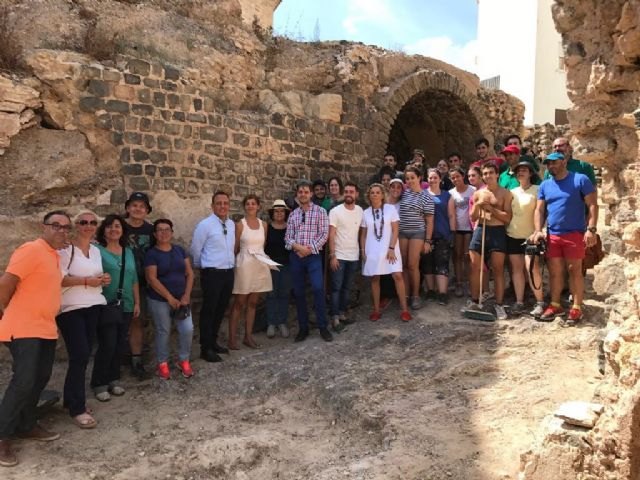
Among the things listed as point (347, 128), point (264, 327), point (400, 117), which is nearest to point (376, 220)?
point (264, 327)

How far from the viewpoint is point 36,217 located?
5.49m

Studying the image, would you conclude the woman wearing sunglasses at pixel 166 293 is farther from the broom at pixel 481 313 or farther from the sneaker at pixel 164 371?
the broom at pixel 481 313

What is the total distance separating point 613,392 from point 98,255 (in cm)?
391

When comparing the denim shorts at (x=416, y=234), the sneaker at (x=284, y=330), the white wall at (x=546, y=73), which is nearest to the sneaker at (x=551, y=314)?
the denim shorts at (x=416, y=234)

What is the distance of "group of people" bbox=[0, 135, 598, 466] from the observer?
159 inches

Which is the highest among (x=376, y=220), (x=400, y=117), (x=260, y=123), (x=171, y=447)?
(x=400, y=117)

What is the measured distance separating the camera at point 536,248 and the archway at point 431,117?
3585mm

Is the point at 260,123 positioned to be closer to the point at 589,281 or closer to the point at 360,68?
the point at 360,68

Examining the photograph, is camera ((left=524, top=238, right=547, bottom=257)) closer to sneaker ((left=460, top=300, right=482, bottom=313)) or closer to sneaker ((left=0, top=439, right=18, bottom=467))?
sneaker ((left=460, top=300, right=482, bottom=313))

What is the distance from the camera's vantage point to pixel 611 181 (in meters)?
4.54

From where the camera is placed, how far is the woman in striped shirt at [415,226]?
6.56 metres

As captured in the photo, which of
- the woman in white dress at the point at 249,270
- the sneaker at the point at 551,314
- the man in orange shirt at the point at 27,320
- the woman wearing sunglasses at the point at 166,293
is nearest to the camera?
the man in orange shirt at the point at 27,320

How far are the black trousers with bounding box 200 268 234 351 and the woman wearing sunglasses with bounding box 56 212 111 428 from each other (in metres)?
1.35

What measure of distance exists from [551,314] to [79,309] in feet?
14.6
